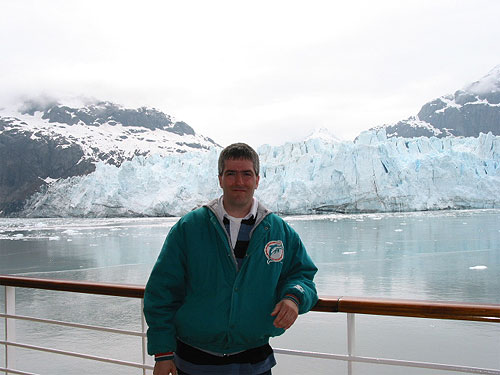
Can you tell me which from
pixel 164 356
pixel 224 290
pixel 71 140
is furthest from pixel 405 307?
pixel 71 140

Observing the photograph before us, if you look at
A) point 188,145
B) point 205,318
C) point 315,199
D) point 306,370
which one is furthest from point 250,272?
point 188,145

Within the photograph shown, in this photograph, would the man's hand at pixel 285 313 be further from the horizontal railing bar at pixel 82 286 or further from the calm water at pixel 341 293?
the calm water at pixel 341 293

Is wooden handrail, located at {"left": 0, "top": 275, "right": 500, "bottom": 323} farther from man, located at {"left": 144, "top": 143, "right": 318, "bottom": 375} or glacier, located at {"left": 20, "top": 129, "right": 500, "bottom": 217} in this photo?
glacier, located at {"left": 20, "top": 129, "right": 500, "bottom": 217}

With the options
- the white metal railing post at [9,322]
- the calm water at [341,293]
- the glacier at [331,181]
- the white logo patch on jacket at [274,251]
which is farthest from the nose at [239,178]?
the glacier at [331,181]

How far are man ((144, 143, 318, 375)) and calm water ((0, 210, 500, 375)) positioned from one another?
234cm

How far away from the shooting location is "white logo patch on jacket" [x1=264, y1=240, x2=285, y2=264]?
846 millimetres

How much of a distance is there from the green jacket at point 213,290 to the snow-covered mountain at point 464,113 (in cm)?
6224

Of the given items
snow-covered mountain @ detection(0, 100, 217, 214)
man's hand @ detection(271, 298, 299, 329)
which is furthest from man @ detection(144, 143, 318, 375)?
snow-covered mountain @ detection(0, 100, 217, 214)

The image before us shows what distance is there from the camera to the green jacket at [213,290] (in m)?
0.82

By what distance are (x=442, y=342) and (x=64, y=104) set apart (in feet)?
276

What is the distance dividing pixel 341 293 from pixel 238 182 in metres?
4.89

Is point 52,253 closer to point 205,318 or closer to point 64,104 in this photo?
point 205,318

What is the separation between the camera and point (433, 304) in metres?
0.87

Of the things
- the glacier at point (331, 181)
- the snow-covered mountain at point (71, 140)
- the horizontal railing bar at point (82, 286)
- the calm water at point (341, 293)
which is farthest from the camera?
the snow-covered mountain at point (71, 140)
